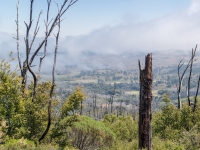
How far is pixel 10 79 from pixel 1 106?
1.48 m

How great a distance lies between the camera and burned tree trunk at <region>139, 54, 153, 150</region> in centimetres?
1134

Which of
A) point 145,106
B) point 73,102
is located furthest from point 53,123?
point 145,106

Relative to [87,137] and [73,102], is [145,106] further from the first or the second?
[87,137]

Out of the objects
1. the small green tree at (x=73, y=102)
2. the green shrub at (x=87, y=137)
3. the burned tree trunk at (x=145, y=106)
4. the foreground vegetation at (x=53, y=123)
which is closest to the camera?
the burned tree trunk at (x=145, y=106)

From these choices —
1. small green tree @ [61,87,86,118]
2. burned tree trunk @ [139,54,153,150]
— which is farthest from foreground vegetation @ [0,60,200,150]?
burned tree trunk @ [139,54,153,150]

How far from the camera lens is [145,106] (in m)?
11.4

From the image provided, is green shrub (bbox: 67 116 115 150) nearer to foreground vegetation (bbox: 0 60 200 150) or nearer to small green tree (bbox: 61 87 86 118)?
foreground vegetation (bbox: 0 60 200 150)

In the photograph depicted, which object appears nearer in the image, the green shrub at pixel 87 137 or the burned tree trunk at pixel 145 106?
the burned tree trunk at pixel 145 106

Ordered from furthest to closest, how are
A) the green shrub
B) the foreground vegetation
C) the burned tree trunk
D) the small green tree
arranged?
the green shrub
the small green tree
the foreground vegetation
the burned tree trunk

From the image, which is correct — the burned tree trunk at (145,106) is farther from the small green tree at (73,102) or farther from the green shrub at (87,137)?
the green shrub at (87,137)

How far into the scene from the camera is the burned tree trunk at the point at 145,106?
1134 centimetres

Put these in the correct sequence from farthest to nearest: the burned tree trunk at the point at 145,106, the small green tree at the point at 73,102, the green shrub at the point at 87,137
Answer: the green shrub at the point at 87,137 < the small green tree at the point at 73,102 < the burned tree trunk at the point at 145,106

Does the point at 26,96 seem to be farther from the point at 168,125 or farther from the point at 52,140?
the point at 168,125

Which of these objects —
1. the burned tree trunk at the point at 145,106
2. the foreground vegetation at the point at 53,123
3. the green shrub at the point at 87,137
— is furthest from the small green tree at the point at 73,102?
the burned tree trunk at the point at 145,106
